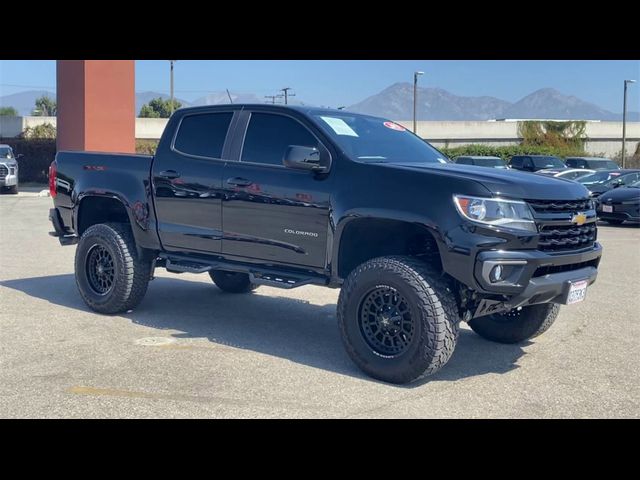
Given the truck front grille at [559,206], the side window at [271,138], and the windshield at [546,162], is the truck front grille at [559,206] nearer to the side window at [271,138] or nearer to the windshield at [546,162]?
the side window at [271,138]

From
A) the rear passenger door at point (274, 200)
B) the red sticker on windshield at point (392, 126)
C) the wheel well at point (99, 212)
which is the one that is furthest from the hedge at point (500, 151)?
the rear passenger door at point (274, 200)

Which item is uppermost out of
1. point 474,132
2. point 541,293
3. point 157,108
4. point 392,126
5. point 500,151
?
point 157,108

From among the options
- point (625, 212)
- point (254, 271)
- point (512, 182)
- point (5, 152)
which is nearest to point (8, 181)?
point (5, 152)

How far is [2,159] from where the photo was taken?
2809 cm

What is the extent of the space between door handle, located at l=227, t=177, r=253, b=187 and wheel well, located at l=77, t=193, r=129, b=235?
71.2 inches

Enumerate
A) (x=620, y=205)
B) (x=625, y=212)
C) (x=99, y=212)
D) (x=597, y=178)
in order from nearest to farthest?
(x=99, y=212) → (x=625, y=212) → (x=620, y=205) → (x=597, y=178)

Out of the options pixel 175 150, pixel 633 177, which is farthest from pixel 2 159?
pixel 175 150

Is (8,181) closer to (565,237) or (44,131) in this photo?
(44,131)

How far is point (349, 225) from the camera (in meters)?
5.91

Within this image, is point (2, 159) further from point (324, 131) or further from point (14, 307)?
point (324, 131)

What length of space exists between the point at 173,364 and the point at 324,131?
7.30 ft

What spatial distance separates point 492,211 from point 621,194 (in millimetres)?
14808

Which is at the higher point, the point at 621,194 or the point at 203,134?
the point at 203,134
